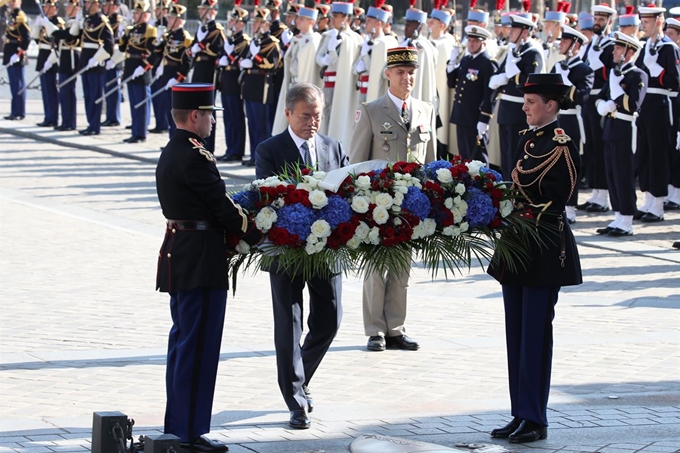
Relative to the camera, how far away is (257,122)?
61.6 feet

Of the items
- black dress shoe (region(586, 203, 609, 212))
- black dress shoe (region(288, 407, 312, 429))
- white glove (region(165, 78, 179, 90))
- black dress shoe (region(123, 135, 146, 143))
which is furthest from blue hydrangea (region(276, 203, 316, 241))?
black dress shoe (region(123, 135, 146, 143))

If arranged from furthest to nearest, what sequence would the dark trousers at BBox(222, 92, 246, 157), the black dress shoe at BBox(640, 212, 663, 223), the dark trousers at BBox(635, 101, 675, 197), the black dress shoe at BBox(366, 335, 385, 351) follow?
the dark trousers at BBox(222, 92, 246, 157), the black dress shoe at BBox(640, 212, 663, 223), the dark trousers at BBox(635, 101, 675, 197), the black dress shoe at BBox(366, 335, 385, 351)

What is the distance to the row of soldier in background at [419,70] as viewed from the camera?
46.3 ft

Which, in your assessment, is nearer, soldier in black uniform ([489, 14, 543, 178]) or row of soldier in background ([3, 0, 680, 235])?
row of soldier in background ([3, 0, 680, 235])

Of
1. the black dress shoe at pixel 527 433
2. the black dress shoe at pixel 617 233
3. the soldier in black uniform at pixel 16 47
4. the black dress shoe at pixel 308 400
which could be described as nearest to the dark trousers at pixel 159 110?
the soldier in black uniform at pixel 16 47

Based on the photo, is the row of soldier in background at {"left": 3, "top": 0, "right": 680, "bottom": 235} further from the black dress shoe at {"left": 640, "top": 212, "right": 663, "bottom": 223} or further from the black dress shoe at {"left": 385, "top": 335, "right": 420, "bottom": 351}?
the black dress shoe at {"left": 385, "top": 335, "right": 420, "bottom": 351}

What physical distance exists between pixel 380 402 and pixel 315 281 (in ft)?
2.67

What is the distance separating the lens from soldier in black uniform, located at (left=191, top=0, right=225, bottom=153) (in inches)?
778

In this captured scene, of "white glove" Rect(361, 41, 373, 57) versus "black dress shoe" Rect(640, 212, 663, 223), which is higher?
"white glove" Rect(361, 41, 373, 57)

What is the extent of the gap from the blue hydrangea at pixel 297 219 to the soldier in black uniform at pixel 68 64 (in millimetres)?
17486

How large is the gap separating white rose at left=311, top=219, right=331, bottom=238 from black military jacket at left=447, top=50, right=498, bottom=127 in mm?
9240

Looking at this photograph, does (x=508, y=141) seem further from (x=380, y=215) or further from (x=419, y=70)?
(x=380, y=215)

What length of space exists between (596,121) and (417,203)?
9.07 m

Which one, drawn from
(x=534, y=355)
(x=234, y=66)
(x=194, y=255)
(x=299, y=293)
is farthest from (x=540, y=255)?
(x=234, y=66)
